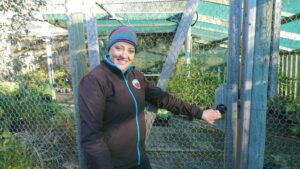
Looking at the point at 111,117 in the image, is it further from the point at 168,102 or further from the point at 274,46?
the point at 274,46

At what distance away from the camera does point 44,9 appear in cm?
329

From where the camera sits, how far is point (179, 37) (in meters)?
2.28

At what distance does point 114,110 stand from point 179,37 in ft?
2.78

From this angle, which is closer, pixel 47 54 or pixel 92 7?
pixel 92 7

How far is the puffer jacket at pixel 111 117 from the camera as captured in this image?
1.82 m

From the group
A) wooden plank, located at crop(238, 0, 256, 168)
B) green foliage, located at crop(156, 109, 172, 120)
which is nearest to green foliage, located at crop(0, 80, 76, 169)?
green foliage, located at crop(156, 109, 172, 120)

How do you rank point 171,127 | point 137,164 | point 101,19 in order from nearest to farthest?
point 137,164 < point 171,127 < point 101,19

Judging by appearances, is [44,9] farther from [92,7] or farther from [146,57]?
[146,57]

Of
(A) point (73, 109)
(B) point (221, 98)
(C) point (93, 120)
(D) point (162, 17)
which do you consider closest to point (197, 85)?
(B) point (221, 98)

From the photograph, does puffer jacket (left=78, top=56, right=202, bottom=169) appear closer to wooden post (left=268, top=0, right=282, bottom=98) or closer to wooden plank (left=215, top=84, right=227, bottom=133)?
wooden plank (left=215, top=84, right=227, bottom=133)

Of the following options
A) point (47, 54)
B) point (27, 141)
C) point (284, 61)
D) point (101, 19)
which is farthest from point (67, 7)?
point (101, 19)

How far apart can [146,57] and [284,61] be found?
216 cm

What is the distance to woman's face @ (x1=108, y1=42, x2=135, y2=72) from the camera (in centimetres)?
194

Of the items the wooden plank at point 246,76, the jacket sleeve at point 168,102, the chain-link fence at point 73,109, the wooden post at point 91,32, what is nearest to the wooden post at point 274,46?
the wooden plank at point 246,76
